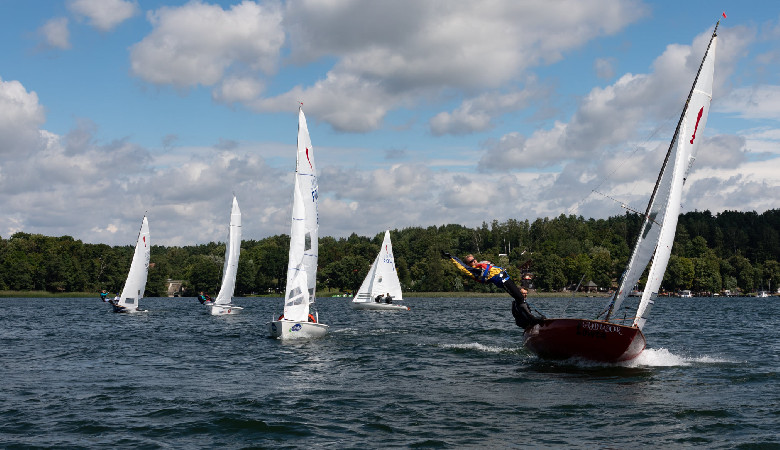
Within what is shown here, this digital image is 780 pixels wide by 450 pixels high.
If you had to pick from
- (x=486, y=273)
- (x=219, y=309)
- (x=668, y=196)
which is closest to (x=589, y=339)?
(x=486, y=273)

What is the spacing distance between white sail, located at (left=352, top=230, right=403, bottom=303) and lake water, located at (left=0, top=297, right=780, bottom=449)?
122 feet

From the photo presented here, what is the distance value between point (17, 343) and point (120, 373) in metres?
13.6

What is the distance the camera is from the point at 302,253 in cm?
3100

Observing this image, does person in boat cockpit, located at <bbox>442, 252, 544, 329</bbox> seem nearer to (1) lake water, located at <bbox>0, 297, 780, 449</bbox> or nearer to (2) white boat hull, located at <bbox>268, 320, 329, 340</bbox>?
(1) lake water, located at <bbox>0, 297, 780, 449</bbox>

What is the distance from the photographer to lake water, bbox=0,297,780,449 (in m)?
13.1

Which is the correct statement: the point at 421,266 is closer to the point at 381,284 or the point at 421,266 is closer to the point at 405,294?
the point at 405,294

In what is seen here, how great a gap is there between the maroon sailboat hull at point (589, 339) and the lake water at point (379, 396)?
52 cm

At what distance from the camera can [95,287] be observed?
13262cm

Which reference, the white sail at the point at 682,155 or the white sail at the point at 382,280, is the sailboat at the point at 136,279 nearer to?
the white sail at the point at 382,280

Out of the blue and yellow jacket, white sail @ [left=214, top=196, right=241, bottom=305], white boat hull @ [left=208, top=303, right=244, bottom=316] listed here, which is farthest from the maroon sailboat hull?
white boat hull @ [left=208, top=303, right=244, bottom=316]

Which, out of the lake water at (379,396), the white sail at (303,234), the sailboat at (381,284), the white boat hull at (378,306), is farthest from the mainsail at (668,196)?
the sailboat at (381,284)

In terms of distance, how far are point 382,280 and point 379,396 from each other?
51345 mm

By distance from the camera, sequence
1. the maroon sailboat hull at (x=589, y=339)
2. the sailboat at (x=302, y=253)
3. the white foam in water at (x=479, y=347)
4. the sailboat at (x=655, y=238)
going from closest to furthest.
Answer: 1. the maroon sailboat hull at (x=589, y=339)
2. the sailboat at (x=655, y=238)
3. the white foam in water at (x=479, y=347)
4. the sailboat at (x=302, y=253)

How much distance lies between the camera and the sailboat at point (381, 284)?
67.2 metres
